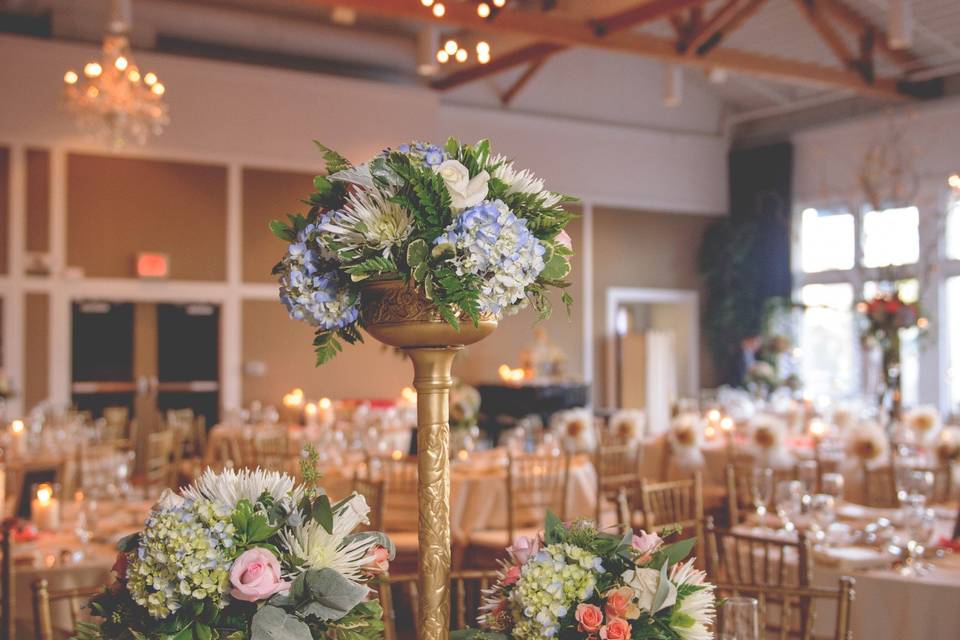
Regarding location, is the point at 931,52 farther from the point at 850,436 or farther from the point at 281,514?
the point at 281,514

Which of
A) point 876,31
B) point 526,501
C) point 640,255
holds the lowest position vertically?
point 526,501

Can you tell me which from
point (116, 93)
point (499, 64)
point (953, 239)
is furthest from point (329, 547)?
point (953, 239)

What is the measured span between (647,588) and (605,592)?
63 millimetres

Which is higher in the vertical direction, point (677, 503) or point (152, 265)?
point (152, 265)

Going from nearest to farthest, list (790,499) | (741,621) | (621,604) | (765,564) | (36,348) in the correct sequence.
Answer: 1. (621,604)
2. (741,621)
3. (765,564)
4. (790,499)
5. (36,348)

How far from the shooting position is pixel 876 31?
41.7 feet

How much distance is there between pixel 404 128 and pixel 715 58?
13.3 feet

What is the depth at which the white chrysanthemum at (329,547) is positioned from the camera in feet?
4.38

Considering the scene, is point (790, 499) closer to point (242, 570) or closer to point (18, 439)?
point (242, 570)

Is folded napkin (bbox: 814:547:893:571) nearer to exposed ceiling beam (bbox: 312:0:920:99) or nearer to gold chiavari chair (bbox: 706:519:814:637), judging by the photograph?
gold chiavari chair (bbox: 706:519:814:637)

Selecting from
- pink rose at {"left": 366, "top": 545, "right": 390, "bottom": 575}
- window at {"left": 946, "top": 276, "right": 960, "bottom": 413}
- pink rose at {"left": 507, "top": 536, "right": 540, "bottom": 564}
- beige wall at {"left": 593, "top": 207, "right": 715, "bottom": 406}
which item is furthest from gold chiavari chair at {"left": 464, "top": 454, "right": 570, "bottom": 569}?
window at {"left": 946, "top": 276, "right": 960, "bottom": 413}

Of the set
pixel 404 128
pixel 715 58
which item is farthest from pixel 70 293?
pixel 715 58

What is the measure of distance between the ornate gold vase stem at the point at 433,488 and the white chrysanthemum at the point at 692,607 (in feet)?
1.06

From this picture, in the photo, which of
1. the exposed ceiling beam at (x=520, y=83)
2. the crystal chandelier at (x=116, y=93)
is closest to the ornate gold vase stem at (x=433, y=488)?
the crystal chandelier at (x=116, y=93)
